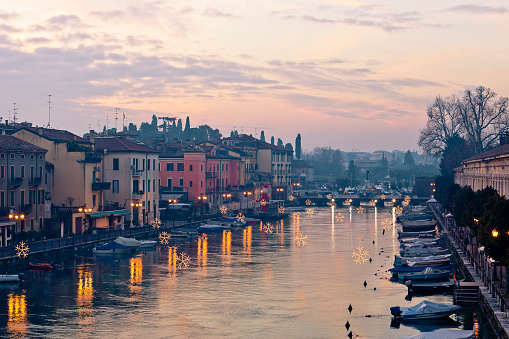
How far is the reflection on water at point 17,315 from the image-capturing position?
4522 cm

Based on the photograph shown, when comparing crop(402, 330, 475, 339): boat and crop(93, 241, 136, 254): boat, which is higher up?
crop(93, 241, 136, 254): boat

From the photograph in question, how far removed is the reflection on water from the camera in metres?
45.2

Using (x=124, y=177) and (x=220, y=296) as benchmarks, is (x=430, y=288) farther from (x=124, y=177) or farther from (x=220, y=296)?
(x=124, y=177)

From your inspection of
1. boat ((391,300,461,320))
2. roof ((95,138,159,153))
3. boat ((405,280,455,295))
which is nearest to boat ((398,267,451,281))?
boat ((405,280,455,295))

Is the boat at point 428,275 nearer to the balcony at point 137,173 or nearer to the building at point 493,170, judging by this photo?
the building at point 493,170

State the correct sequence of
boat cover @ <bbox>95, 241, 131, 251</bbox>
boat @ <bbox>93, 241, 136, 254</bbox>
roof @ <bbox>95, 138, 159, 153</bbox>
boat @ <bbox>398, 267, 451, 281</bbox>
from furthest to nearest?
roof @ <bbox>95, 138, 159, 153</bbox> < boat cover @ <bbox>95, 241, 131, 251</bbox> < boat @ <bbox>93, 241, 136, 254</bbox> < boat @ <bbox>398, 267, 451, 281</bbox>

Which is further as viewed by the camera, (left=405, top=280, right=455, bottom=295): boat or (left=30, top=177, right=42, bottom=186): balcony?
(left=30, top=177, right=42, bottom=186): balcony

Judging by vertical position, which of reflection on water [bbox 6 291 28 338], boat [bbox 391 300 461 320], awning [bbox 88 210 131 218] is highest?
awning [bbox 88 210 131 218]

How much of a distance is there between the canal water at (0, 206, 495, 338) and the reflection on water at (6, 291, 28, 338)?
0.07m

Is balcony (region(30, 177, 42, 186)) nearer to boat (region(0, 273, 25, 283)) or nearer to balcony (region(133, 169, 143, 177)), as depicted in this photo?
boat (region(0, 273, 25, 283))

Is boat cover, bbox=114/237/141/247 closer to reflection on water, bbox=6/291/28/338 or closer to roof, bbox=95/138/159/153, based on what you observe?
roof, bbox=95/138/159/153

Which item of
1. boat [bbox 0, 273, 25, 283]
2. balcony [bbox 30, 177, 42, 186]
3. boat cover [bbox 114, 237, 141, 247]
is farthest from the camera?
boat cover [bbox 114, 237, 141, 247]

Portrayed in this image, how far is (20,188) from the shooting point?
7875 centimetres

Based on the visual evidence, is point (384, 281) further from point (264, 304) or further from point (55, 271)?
point (55, 271)
